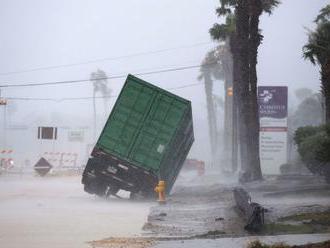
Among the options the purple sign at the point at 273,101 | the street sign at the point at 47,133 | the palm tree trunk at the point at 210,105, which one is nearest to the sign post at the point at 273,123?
the purple sign at the point at 273,101

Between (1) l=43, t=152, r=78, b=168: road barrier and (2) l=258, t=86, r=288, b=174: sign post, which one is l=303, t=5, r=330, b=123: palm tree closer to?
(2) l=258, t=86, r=288, b=174: sign post

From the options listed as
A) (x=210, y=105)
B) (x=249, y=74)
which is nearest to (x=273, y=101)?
(x=249, y=74)

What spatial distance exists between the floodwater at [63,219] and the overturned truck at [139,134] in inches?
47.1

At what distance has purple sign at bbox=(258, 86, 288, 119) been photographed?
1347 inches

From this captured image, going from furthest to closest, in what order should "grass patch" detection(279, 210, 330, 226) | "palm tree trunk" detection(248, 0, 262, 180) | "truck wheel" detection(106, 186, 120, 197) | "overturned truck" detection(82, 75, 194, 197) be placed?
"palm tree trunk" detection(248, 0, 262, 180) < "truck wheel" detection(106, 186, 120, 197) < "overturned truck" detection(82, 75, 194, 197) < "grass patch" detection(279, 210, 330, 226)

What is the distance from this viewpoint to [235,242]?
1139 cm

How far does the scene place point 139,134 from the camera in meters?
22.6

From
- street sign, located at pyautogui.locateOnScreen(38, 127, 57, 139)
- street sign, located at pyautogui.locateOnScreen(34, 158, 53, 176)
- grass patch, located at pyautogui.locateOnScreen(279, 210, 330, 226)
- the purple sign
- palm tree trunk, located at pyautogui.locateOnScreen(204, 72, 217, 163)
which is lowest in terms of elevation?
grass patch, located at pyautogui.locateOnScreen(279, 210, 330, 226)

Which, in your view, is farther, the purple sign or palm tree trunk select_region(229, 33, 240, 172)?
the purple sign

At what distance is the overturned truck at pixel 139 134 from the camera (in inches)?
887

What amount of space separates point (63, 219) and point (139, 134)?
262 inches

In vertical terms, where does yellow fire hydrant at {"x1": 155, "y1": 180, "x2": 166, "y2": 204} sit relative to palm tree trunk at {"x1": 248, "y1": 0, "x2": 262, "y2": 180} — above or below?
below

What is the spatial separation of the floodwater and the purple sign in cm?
1268

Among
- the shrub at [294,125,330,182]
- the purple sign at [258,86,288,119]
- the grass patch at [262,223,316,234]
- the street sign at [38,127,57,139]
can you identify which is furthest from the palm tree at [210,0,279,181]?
the street sign at [38,127,57,139]
